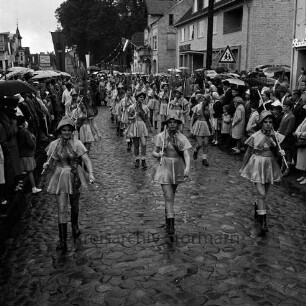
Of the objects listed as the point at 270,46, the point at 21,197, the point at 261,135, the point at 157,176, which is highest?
the point at 270,46

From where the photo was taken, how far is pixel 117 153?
1409 centimetres

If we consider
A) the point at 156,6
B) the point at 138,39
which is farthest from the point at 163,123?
the point at 138,39

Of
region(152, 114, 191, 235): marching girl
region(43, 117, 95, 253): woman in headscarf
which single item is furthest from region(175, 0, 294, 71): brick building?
region(43, 117, 95, 253): woman in headscarf

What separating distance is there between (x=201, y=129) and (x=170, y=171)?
5594 mm

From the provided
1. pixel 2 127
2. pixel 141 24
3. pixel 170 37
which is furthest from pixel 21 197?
pixel 141 24

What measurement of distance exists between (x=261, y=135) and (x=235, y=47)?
2414 centimetres

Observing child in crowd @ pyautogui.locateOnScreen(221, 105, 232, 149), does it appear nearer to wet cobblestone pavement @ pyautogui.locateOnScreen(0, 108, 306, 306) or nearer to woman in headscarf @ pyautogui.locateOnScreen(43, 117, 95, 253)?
wet cobblestone pavement @ pyautogui.locateOnScreen(0, 108, 306, 306)

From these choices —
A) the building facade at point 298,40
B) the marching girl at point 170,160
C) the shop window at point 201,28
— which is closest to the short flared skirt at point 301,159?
the marching girl at point 170,160

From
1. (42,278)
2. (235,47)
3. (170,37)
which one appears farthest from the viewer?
(170,37)

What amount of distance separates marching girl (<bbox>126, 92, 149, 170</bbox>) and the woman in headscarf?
5.24 m

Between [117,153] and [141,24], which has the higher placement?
[141,24]

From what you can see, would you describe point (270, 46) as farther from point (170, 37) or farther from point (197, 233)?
point (170, 37)

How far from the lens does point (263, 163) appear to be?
7.21 m

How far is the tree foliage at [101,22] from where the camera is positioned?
6812 cm
